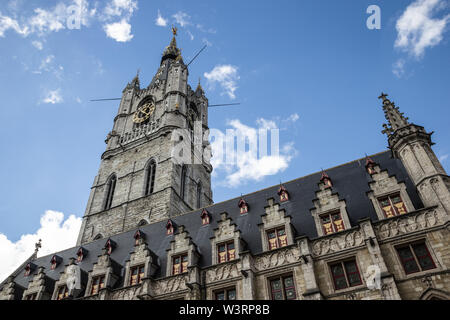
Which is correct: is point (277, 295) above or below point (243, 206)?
below

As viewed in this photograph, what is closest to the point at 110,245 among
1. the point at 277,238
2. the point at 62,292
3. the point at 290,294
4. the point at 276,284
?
the point at 62,292

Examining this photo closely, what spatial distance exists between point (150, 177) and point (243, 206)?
21197 mm

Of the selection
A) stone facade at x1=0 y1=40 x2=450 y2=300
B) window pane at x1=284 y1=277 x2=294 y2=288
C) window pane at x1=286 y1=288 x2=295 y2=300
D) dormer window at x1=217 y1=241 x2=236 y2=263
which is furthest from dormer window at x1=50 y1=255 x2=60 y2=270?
window pane at x1=286 y1=288 x2=295 y2=300

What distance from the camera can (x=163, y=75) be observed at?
6038cm

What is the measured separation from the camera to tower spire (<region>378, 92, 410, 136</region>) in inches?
765

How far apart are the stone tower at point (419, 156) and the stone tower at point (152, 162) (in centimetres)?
2224

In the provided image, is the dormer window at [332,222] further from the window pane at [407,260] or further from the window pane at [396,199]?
the window pane at [407,260]

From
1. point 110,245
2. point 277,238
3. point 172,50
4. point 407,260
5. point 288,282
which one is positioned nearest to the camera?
point 407,260

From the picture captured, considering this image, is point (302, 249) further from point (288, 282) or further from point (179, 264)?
point (179, 264)

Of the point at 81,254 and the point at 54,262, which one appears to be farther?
the point at 54,262

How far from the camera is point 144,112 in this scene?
52.3m

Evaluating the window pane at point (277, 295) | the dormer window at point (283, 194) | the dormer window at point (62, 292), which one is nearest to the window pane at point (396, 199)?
the dormer window at point (283, 194)

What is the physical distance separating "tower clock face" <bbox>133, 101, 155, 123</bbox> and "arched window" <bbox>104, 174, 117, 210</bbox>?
10.1m
